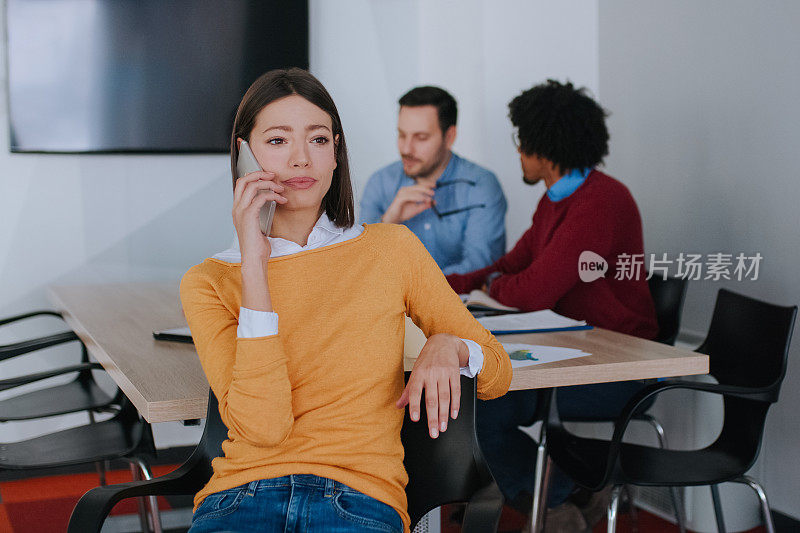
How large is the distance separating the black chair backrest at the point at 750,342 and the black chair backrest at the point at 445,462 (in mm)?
847

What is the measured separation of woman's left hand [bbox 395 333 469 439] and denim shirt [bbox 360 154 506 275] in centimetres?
197

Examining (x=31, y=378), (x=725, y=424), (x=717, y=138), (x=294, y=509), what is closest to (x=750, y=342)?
(x=725, y=424)

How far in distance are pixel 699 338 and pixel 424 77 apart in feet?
6.55

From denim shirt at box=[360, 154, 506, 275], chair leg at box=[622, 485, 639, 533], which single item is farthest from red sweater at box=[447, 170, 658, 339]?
denim shirt at box=[360, 154, 506, 275]

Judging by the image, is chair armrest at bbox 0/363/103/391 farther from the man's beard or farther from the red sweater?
the man's beard

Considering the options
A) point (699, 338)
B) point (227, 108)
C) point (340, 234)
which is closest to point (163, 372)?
point (340, 234)

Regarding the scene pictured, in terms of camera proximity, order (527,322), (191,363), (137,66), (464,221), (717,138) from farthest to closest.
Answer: (137,66), (464,221), (717,138), (527,322), (191,363)

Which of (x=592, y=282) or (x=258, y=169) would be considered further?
(x=592, y=282)

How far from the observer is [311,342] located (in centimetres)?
132

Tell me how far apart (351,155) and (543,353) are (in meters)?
2.24

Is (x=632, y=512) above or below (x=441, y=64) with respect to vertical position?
below

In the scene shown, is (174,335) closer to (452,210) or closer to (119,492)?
(119,492)

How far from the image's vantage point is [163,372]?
1656 mm

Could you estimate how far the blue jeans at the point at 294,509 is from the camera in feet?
3.91
